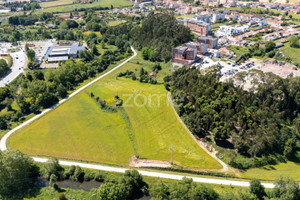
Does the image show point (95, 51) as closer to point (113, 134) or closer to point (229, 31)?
point (113, 134)

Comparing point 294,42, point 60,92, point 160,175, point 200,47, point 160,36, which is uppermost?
point 160,36

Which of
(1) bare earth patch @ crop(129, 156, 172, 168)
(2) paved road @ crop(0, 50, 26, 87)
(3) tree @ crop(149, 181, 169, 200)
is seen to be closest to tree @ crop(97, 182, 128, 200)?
(3) tree @ crop(149, 181, 169, 200)

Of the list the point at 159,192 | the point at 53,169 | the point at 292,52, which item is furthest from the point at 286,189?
the point at 292,52

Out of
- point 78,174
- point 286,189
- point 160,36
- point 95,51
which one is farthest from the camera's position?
point 160,36

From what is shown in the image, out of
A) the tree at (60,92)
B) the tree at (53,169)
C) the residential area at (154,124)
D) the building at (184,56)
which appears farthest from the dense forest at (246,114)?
the tree at (60,92)

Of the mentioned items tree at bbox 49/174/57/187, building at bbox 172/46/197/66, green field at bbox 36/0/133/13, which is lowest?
tree at bbox 49/174/57/187

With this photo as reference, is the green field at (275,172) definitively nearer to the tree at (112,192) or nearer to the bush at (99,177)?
the tree at (112,192)

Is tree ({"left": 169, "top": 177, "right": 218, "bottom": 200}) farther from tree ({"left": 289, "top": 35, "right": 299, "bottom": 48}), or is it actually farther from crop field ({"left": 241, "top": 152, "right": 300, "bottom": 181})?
tree ({"left": 289, "top": 35, "right": 299, "bottom": 48})
